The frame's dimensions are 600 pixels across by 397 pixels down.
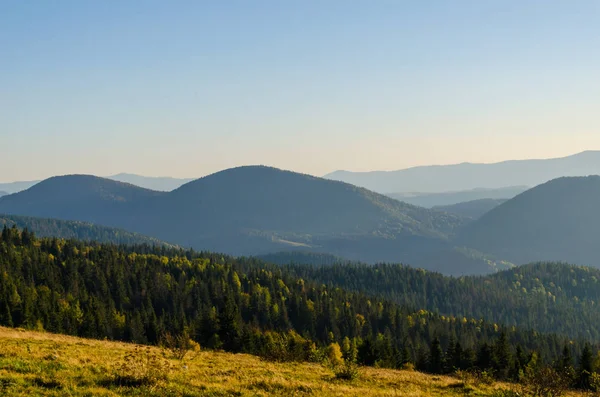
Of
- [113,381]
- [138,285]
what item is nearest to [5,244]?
[138,285]

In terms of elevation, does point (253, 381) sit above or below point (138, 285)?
above

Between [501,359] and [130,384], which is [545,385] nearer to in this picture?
[130,384]

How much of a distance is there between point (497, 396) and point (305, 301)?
6520 inches

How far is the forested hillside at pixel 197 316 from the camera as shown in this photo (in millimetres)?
99312

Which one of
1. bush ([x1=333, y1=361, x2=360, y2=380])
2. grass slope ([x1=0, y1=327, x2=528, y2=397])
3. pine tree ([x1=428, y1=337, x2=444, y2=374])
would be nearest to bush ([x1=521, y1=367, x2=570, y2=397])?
grass slope ([x1=0, y1=327, x2=528, y2=397])

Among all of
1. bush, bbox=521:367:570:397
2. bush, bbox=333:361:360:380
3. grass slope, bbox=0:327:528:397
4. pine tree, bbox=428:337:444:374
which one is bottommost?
pine tree, bbox=428:337:444:374

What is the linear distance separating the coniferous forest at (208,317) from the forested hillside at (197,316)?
335 millimetres

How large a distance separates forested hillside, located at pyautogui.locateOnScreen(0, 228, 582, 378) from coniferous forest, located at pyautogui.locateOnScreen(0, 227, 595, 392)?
335 millimetres

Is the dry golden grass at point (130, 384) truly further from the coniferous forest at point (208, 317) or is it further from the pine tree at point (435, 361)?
the pine tree at point (435, 361)

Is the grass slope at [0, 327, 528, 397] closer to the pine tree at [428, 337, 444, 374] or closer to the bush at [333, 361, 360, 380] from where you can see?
the bush at [333, 361, 360, 380]

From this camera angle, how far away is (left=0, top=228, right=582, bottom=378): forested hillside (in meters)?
99.3

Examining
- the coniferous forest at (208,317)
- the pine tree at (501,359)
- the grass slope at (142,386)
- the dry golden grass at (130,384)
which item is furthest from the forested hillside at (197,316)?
the dry golden grass at (130,384)

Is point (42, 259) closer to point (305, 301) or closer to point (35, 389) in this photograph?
point (305, 301)

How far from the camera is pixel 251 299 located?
616 ft
